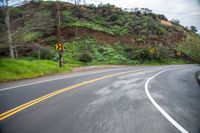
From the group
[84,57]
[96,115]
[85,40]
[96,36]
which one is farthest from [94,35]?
[96,115]

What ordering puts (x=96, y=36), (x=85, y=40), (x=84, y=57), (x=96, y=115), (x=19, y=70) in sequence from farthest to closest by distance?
(x=96, y=36)
(x=85, y=40)
(x=84, y=57)
(x=19, y=70)
(x=96, y=115)

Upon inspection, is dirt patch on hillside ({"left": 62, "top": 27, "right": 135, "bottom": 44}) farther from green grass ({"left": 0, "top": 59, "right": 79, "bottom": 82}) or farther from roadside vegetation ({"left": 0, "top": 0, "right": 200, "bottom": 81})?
green grass ({"left": 0, "top": 59, "right": 79, "bottom": 82})

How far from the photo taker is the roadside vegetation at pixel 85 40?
910 inches

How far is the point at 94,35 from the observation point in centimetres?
4353

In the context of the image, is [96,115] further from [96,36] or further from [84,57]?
[96,36]

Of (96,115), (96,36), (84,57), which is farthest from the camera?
(96,36)

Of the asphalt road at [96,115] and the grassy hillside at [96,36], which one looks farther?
the grassy hillside at [96,36]

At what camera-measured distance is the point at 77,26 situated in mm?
43625

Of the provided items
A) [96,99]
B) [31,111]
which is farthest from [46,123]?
[96,99]

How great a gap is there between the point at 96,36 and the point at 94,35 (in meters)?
0.46

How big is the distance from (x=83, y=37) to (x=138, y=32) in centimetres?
1532

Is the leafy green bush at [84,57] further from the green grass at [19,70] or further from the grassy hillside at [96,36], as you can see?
the green grass at [19,70]

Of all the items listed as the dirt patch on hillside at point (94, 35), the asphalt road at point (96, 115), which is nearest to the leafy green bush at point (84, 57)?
the dirt patch on hillside at point (94, 35)

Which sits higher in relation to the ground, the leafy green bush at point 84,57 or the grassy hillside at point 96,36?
the grassy hillside at point 96,36
